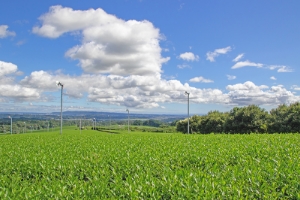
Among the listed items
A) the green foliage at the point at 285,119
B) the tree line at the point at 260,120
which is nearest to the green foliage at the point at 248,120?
the tree line at the point at 260,120

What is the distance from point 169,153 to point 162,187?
579 centimetres

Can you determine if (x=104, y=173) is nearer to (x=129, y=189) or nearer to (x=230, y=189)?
(x=129, y=189)

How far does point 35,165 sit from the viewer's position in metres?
11.0

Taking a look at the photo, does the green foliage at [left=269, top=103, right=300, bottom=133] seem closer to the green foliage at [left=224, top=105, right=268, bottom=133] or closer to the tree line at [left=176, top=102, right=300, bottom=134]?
the tree line at [left=176, top=102, right=300, bottom=134]

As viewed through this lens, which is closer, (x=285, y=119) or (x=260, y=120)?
(x=285, y=119)

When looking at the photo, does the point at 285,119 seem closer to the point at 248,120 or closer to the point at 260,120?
the point at 260,120

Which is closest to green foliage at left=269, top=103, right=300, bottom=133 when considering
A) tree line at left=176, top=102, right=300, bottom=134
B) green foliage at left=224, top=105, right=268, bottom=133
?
tree line at left=176, top=102, right=300, bottom=134

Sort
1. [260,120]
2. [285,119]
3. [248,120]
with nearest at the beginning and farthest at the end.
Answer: [285,119], [260,120], [248,120]

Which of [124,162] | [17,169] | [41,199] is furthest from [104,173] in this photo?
[17,169]

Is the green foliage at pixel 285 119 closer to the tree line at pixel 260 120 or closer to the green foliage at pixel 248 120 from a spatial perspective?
the tree line at pixel 260 120

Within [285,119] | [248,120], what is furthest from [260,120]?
[285,119]

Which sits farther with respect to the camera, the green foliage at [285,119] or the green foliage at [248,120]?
the green foliage at [248,120]

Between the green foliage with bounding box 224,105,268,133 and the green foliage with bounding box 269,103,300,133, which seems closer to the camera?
the green foliage with bounding box 269,103,300,133

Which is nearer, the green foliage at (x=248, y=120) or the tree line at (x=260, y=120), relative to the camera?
the tree line at (x=260, y=120)
